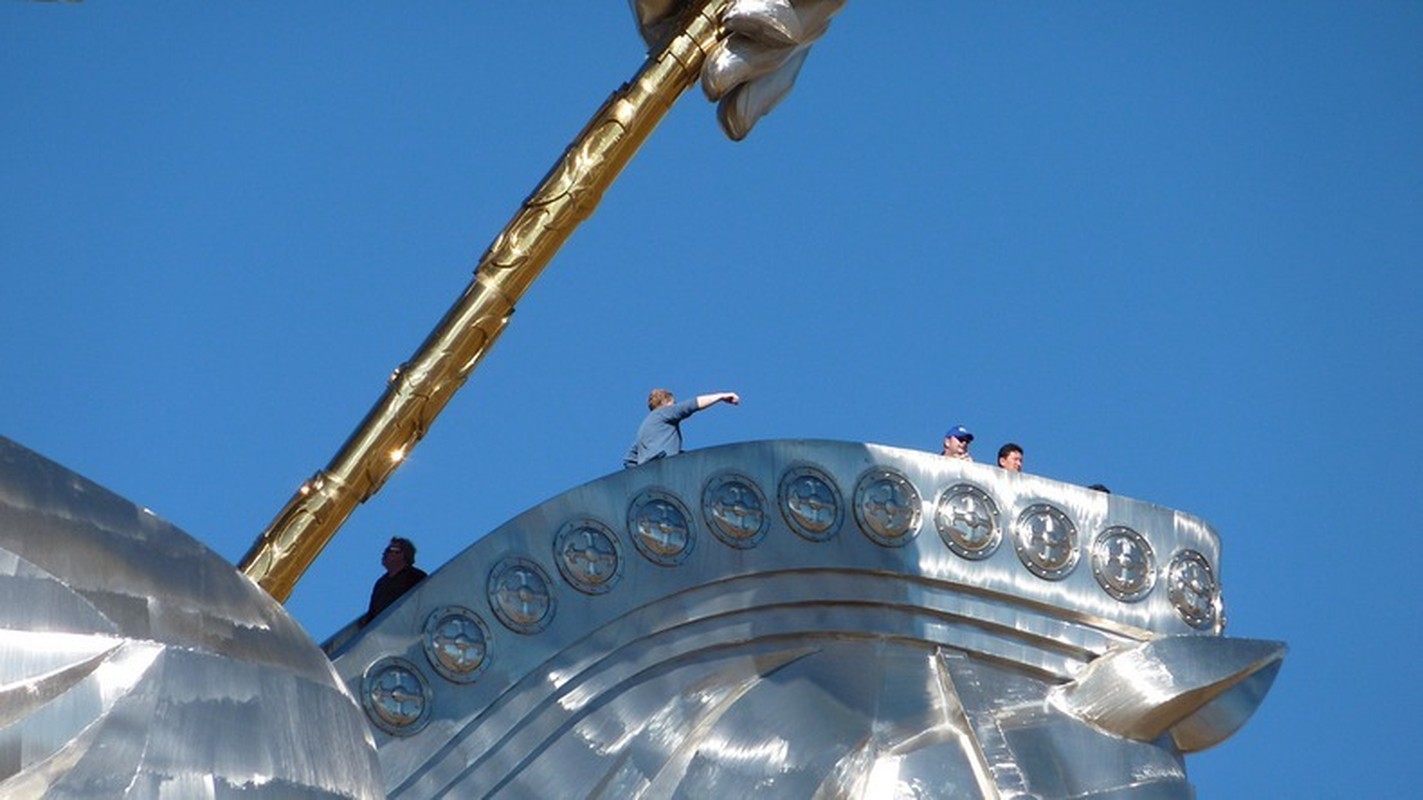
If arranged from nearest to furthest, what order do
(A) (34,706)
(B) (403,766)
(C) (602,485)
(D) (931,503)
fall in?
1. (A) (34,706)
2. (B) (403,766)
3. (C) (602,485)
4. (D) (931,503)

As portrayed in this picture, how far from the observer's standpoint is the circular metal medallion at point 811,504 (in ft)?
41.9

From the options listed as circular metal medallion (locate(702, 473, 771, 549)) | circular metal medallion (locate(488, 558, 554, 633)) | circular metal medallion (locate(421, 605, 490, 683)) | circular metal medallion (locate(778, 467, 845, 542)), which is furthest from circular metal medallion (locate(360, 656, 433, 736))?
circular metal medallion (locate(778, 467, 845, 542))

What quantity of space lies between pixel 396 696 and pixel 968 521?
2790mm

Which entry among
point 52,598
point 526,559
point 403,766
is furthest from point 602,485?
point 52,598

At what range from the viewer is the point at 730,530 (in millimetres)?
12570

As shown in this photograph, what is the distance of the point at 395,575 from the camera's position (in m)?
12.7

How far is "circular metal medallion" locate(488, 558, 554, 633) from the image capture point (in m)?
11.9

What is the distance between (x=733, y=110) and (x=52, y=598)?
5.55 m

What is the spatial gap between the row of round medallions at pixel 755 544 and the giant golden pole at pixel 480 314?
86 centimetres

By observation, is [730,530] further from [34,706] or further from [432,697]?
[34,706]

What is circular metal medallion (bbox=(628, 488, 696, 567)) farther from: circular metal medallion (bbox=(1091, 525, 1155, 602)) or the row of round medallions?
circular metal medallion (bbox=(1091, 525, 1155, 602))

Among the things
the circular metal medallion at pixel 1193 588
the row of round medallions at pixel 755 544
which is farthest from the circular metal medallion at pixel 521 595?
the circular metal medallion at pixel 1193 588

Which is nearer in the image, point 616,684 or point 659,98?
point 616,684

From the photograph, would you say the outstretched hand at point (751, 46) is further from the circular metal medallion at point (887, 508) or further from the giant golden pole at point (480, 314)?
the circular metal medallion at point (887, 508)
